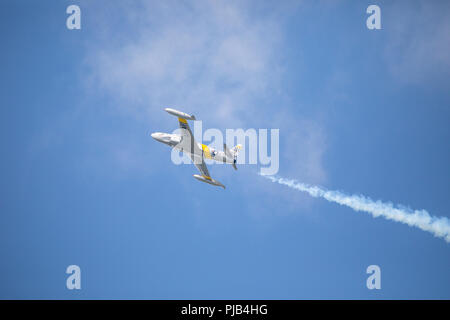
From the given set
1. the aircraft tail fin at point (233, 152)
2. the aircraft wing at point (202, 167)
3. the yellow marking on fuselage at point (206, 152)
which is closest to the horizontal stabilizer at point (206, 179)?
the aircraft wing at point (202, 167)

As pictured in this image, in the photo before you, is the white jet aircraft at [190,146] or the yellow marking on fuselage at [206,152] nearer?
the white jet aircraft at [190,146]

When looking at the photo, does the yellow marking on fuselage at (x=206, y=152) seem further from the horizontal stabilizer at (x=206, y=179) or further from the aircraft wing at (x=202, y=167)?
the aircraft wing at (x=202, y=167)

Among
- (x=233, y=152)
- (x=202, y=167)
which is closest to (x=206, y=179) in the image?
(x=202, y=167)

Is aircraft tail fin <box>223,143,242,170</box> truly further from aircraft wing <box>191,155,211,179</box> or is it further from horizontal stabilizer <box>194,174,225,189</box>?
horizontal stabilizer <box>194,174,225,189</box>

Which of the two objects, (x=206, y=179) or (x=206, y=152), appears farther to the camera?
(x=206, y=179)

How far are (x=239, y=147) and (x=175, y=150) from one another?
10.3 meters

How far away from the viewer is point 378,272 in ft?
223

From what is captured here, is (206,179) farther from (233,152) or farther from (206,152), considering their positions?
(233,152)
